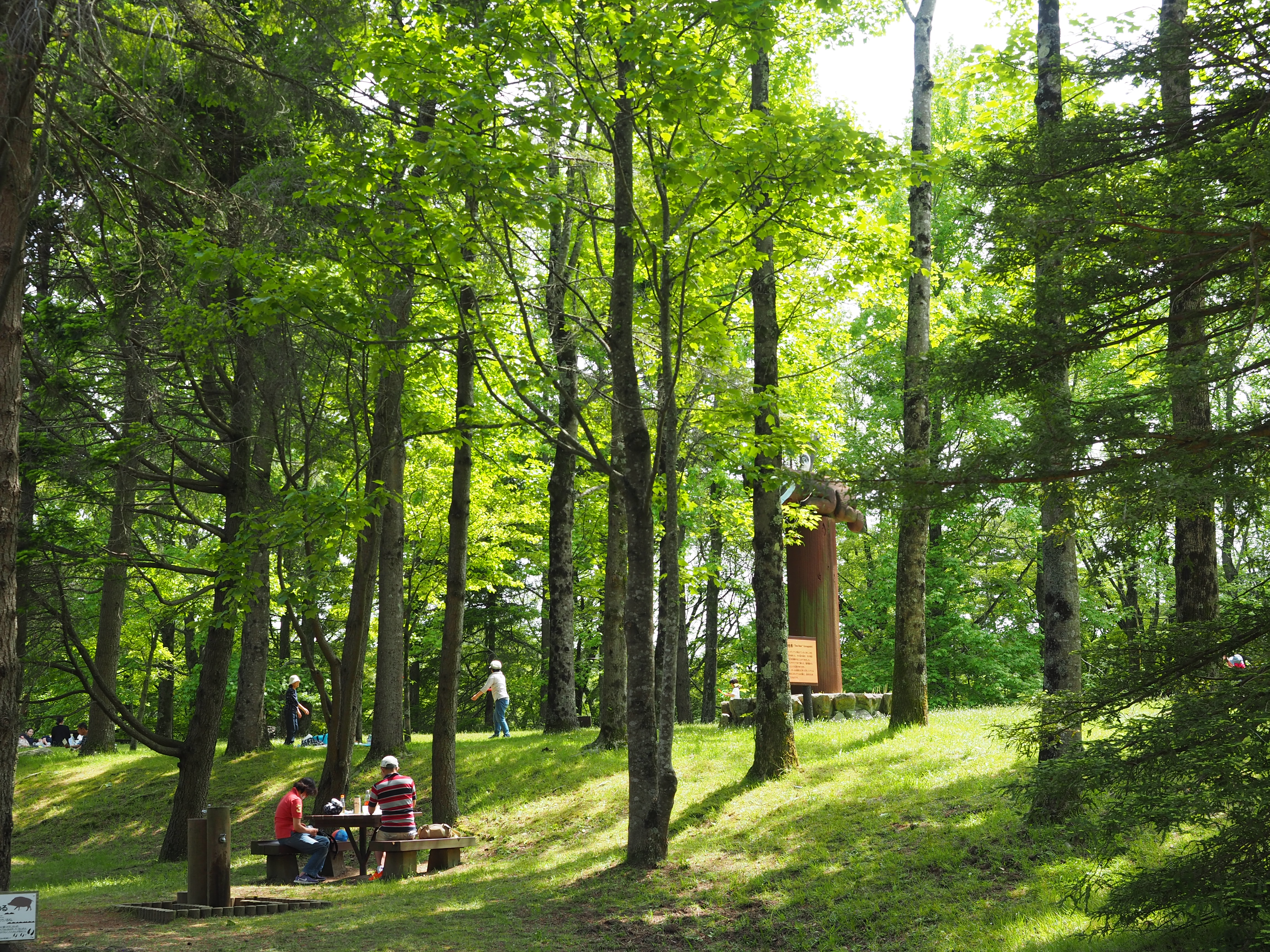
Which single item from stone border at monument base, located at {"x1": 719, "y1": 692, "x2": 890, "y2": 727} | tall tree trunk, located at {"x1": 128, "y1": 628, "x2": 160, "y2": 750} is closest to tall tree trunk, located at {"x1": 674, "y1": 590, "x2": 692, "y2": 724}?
stone border at monument base, located at {"x1": 719, "y1": 692, "x2": 890, "y2": 727}

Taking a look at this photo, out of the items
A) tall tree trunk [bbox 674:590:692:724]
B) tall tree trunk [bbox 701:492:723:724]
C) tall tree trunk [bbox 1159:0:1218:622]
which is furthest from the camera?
tall tree trunk [bbox 701:492:723:724]

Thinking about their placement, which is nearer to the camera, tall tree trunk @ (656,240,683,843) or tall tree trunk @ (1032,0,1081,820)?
tall tree trunk @ (1032,0,1081,820)

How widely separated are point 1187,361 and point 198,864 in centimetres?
899

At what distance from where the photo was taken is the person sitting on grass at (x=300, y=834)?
11219 millimetres

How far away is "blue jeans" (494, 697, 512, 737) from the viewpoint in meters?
19.5

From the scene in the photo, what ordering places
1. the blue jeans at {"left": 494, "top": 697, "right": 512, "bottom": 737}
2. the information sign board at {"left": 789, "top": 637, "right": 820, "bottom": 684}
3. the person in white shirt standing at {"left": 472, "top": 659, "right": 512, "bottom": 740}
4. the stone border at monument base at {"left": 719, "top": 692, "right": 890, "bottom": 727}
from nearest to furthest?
the information sign board at {"left": 789, "top": 637, "right": 820, "bottom": 684} < the stone border at monument base at {"left": 719, "top": 692, "right": 890, "bottom": 727} < the person in white shirt standing at {"left": 472, "top": 659, "right": 512, "bottom": 740} < the blue jeans at {"left": 494, "top": 697, "right": 512, "bottom": 737}

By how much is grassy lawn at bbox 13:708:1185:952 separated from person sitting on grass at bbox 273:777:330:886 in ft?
1.74

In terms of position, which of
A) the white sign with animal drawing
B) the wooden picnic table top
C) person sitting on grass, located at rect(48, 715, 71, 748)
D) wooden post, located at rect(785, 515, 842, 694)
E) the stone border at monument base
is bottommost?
person sitting on grass, located at rect(48, 715, 71, 748)

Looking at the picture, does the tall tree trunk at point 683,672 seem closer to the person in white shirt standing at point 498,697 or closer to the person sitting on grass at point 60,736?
the person in white shirt standing at point 498,697

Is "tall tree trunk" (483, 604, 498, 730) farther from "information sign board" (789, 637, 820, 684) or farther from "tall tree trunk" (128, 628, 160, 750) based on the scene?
"information sign board" (789, 637, 820, 684)

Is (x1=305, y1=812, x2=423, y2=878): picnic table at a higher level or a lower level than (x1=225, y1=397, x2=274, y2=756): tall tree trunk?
lower

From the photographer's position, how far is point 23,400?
41.3 ft

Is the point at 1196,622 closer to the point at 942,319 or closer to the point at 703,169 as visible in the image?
the point at 703,169

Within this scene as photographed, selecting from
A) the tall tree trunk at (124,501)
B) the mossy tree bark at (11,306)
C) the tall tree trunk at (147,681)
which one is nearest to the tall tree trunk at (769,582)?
the tall tree trunk at (124,501)
